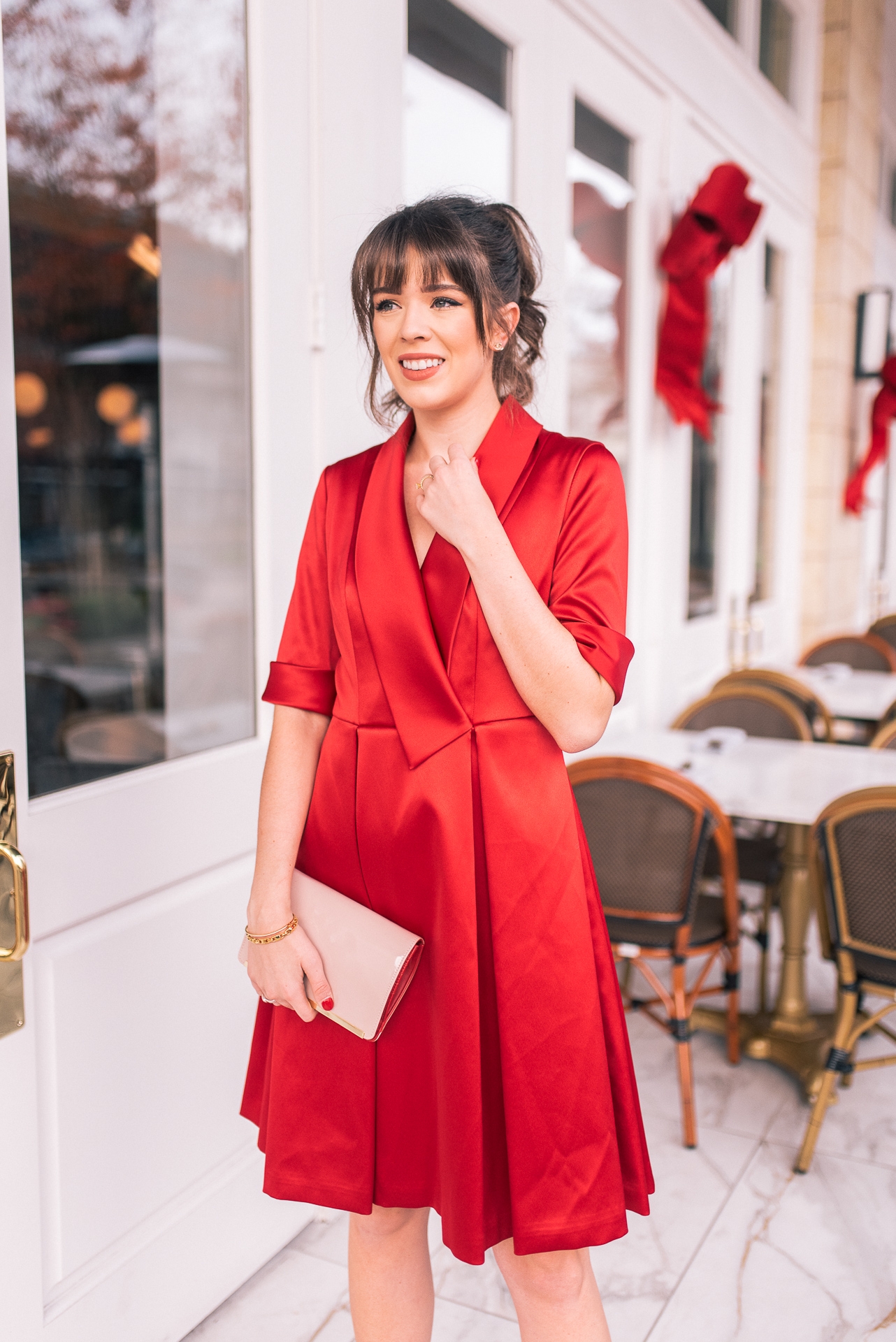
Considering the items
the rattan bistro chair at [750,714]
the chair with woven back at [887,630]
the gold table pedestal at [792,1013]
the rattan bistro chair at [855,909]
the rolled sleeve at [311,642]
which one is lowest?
the gold table pedestal at [792,1013]

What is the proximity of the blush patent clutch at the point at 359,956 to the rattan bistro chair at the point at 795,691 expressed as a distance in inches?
97.5

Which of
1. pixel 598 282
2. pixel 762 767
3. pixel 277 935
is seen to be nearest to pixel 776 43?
pixel 598 282

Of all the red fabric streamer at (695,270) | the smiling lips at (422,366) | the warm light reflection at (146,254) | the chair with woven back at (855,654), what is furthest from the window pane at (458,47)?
the chair with woven back at (855,654)

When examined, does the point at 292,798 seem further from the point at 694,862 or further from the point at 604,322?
the point at 604,322

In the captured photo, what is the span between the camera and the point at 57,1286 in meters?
1.52

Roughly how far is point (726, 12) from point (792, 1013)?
390 centimetres

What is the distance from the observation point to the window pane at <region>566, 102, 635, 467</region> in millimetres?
3234

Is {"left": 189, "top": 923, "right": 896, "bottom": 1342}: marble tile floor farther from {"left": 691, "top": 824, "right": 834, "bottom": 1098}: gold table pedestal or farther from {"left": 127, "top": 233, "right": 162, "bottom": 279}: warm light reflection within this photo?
{"left": 127, "top": 233, "right": 162, "bottom": 279}: warm light reflection

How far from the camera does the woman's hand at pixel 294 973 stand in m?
1.17

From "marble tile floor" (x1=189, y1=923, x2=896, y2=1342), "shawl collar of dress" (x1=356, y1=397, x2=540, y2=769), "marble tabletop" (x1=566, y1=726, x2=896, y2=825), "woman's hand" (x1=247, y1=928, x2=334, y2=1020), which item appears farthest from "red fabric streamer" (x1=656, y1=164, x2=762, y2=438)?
"woman's hand" (x1=247, y1=928, x2=334, y2=1020)

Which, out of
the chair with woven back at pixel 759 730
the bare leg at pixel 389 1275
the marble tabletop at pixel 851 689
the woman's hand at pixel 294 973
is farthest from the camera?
the marble tabletop at pixel 851 689

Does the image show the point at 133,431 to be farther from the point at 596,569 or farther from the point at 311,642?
the point at 596,569

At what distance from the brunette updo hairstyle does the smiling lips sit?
0.06 meters

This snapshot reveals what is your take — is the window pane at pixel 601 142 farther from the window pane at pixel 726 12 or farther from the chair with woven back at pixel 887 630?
the chair with woven back at pixel 887 630
